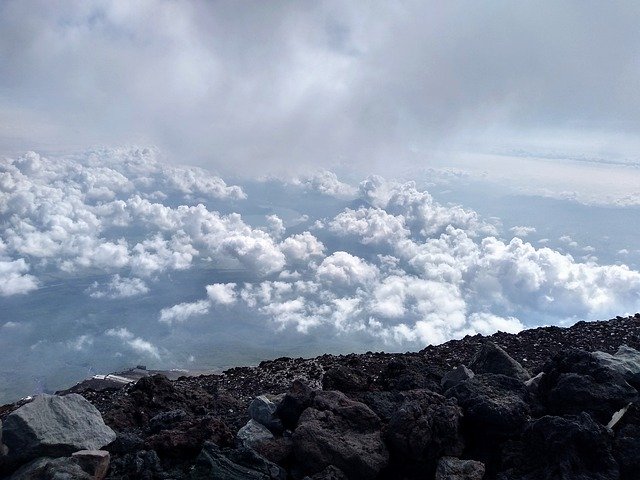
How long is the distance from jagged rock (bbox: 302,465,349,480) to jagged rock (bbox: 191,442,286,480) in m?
0.80

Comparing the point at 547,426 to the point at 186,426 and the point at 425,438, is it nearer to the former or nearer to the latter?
the point at 425,438

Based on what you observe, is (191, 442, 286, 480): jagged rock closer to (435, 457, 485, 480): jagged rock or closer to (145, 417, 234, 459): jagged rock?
(145, 417, 234, 459): jagged rock

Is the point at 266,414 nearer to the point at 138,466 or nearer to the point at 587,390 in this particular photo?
the point at 138,466

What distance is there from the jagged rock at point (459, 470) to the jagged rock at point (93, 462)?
266 inches

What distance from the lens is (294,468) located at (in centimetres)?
1012

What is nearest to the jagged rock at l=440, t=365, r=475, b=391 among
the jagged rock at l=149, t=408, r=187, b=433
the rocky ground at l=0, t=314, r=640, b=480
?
the rocky ground at l=0, t=314, r=640, b=480

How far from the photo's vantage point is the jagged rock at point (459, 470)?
30.6ft

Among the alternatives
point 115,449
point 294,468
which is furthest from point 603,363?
point 115,449

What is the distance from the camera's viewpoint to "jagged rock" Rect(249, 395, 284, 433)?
1174 cm

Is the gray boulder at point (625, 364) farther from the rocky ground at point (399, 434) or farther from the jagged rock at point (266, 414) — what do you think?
the jagged rock at point (266, 414)

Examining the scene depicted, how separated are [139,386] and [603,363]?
14353mm

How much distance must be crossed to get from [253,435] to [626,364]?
423 inches

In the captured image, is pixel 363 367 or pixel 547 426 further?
pixel 363 367

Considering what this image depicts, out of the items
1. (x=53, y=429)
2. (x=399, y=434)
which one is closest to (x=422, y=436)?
(x=399, y=434)
